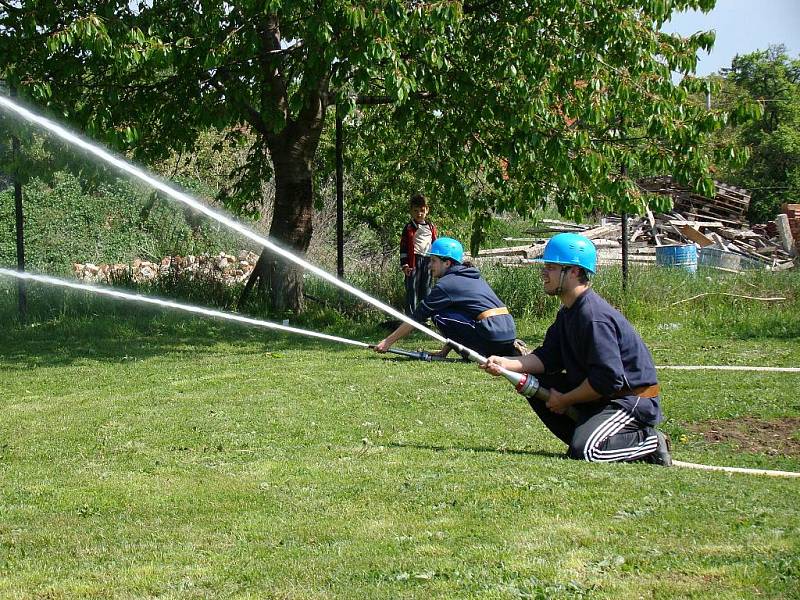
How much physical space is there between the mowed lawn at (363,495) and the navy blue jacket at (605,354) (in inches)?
20.5

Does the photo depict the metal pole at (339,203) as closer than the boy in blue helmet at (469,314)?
No

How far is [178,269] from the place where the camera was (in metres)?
17.3

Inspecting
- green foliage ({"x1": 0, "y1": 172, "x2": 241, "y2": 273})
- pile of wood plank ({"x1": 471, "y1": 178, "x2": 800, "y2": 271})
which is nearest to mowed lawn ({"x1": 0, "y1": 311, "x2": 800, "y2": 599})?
green foliage ({"x1": 0, "y1": 172, "x2": 241, "y2": 273})

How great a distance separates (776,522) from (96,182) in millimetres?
11928

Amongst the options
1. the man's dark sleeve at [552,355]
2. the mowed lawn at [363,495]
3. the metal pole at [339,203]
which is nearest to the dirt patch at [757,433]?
the mowed lawn at [363,495]

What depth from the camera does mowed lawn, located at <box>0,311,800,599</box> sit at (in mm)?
4723

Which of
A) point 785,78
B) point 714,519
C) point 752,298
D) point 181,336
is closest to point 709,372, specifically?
point 752,298

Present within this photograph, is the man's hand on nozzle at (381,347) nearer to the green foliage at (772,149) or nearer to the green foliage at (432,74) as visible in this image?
the green foliage at (432,74)

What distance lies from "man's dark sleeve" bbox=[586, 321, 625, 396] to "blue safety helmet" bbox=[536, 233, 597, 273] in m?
0.45

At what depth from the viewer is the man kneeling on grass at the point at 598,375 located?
7.00 meters

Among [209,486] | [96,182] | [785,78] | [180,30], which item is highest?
[785,78]

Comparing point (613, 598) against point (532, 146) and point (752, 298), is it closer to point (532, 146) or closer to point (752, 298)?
point (532, 146)

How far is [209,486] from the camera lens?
6.79 metres

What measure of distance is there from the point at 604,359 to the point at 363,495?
1.84 metres
